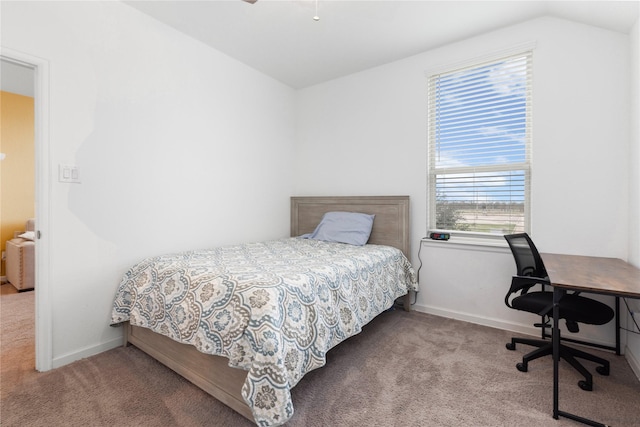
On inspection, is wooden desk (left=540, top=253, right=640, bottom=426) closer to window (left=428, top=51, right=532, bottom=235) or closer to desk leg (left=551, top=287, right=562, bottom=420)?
desk leg (left=551, top=287, right=562, bottom=420)

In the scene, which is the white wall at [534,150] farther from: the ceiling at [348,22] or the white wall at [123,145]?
the white wall at [123,145]

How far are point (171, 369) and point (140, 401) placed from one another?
12.3 inches

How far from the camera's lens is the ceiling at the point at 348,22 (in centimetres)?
231

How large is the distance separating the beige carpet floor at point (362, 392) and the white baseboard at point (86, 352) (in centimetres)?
6

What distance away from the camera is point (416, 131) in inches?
123

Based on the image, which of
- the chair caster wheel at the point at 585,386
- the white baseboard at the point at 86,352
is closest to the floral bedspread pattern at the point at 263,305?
the white baseboard at the point at 86,352

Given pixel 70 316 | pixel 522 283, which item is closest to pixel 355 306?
pixel 522 283

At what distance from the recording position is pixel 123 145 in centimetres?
238

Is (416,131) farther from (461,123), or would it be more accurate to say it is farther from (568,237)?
(568,237)

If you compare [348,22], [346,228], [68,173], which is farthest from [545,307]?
[68,173]

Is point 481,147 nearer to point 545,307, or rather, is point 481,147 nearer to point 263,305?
point 545,307

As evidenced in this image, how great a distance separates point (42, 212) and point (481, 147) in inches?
138

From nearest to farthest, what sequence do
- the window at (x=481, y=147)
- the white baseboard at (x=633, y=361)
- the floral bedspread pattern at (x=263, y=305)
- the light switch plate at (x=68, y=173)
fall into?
1. the floral bedspread pattern at (x=263, y=305)
2. the white baseboard at (x=633, y=361)
3. the light switch plate at (x=68, y=173)
4. the window at (x=481, y=147)

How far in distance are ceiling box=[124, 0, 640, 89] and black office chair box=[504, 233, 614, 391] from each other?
1754 mm
